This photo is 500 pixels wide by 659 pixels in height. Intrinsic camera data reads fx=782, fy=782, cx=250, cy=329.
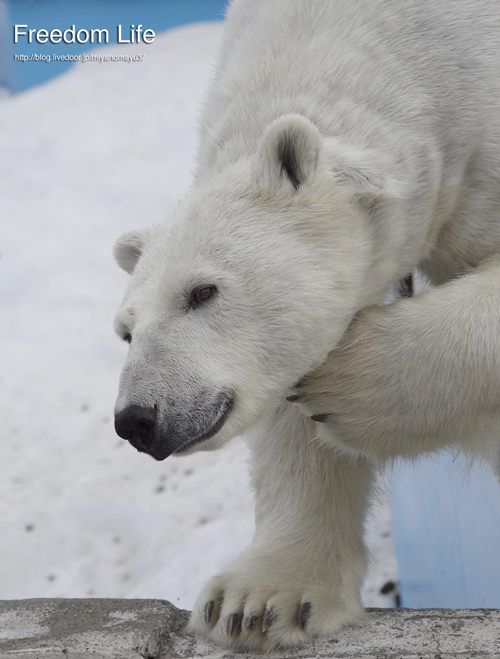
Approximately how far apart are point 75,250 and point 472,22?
6.45 meters

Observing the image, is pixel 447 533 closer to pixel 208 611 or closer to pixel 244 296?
pixel 208 611

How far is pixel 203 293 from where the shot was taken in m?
1.71

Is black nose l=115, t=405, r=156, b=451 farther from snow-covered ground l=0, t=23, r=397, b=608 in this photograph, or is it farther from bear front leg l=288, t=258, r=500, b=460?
snow-covered ground l=0, t=23, r=397, b=608

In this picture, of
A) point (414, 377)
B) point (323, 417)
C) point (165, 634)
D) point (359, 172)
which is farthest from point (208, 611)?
point (359, 172)

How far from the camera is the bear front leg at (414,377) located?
69.5 inches

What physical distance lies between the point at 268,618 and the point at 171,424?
2.20 feet

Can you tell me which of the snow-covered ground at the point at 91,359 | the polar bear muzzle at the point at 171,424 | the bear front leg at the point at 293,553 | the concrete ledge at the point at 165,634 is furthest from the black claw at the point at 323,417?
the snow-covered ground at the point at 91,359

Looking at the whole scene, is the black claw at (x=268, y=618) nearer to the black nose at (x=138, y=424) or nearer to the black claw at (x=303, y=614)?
the black claw at (x=303, y=614)

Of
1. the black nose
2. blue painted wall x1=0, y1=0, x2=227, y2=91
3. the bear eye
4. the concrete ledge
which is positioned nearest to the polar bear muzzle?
the black nose

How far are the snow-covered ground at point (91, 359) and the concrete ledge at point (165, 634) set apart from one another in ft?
3.01

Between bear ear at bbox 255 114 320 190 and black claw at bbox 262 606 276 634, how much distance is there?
3.52 ft

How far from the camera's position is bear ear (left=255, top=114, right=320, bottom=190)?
5.54ft

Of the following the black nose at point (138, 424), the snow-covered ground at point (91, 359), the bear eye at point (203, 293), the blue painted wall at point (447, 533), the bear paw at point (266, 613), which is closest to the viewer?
the black nose at point (138, 424)

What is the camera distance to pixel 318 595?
211cm
